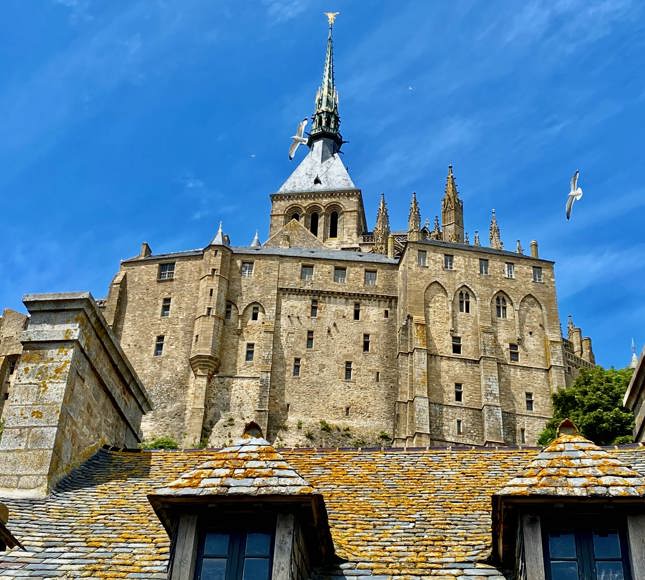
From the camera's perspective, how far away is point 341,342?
73.4 metres

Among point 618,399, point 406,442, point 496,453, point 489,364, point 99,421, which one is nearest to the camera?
point 496,453

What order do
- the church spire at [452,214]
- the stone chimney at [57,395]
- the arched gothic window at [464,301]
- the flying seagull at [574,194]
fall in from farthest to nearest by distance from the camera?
the church spire at [452,214] → the arched gothic window at [464,301] → the flying seagull at [574,194] → the stone chimney at [57,395]

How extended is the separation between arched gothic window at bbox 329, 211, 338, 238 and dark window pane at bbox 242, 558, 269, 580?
96433 millimetres

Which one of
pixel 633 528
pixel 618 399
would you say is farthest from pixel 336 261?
pixel 633 528

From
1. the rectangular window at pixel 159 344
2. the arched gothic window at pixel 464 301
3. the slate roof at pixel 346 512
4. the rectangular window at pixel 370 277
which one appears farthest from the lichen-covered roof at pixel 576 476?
the rectangular window at pixel 370 277

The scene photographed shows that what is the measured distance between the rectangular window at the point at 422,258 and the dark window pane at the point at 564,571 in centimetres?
6844

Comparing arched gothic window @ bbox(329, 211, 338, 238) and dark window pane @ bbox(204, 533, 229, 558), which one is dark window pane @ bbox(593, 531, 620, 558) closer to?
dark window pane @ bbox(204, 533, 229, 558)

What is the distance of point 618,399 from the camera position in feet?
196

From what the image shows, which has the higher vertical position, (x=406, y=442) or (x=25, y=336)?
(x=406, y=442)

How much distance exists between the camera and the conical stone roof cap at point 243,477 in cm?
726

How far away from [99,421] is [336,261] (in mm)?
65158

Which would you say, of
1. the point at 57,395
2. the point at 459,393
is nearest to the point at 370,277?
the point at 459,393

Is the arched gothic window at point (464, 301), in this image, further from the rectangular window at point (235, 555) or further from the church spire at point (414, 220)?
the rectangular window at point (235, 555)

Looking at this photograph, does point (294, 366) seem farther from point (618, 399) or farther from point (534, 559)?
point (534, 559)
